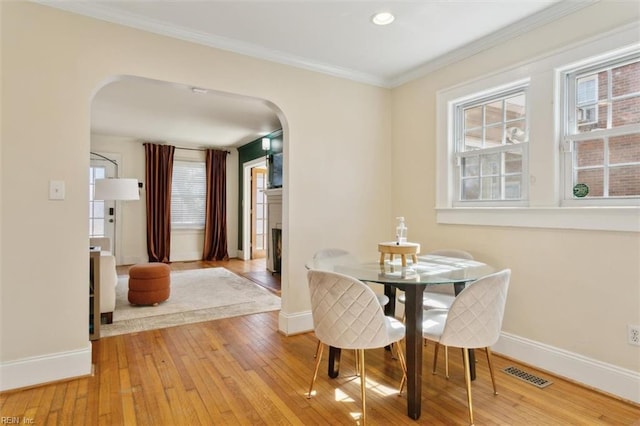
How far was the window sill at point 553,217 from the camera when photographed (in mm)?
2109

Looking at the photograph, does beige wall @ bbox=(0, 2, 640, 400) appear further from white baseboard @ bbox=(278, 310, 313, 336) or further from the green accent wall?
the green accent wall

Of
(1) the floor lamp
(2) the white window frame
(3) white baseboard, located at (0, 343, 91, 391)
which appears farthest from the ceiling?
(3) white baseboard, located at (0, 343, 91, 391)

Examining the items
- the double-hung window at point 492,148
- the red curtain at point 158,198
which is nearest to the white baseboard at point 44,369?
the double-hung window at point 492,148

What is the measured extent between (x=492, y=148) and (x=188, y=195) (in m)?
6.28

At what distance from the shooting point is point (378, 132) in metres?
3.80

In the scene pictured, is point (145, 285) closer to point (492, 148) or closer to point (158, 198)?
point (158, 198)

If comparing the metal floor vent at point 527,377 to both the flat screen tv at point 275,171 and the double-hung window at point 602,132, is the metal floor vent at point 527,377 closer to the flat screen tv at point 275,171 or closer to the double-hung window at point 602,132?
the double-hung window at point 602,132

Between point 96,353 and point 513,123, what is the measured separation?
379 cm

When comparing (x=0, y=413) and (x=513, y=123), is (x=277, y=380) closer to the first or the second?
(x=0, y=413)

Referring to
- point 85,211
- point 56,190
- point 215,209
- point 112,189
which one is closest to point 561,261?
point 85,211

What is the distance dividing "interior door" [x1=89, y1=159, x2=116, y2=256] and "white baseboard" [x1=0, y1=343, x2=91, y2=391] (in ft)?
15.9

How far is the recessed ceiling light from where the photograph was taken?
249cm

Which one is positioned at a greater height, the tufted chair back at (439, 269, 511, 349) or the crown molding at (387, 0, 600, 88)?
the crown molding at (387, 0, 600, 88)

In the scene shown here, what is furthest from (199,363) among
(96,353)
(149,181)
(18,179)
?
(149,181)
